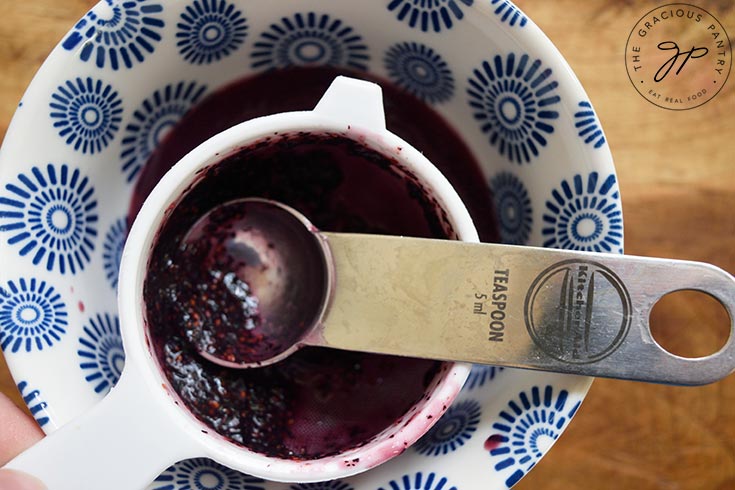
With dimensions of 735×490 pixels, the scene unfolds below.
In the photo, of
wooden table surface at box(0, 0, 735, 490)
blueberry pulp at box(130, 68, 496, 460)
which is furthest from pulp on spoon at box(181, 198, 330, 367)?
wooden table surface at box(0, 0, 735, 490)

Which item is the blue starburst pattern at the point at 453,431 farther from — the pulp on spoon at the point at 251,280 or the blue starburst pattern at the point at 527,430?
the pulp on spoon at the point at 251,280

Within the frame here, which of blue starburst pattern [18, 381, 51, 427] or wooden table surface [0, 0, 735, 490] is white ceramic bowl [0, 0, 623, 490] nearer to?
blue starburst pattern [18, 381, 51, 427]

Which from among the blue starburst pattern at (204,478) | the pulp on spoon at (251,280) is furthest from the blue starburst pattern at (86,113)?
the blue starburst pattern at (204,478)

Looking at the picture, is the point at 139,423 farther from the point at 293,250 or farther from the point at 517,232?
the point at 517,232

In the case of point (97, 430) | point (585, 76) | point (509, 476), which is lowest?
point (97, 430)

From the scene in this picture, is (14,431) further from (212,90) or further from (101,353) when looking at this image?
(212,90)

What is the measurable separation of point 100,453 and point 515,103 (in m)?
0.49

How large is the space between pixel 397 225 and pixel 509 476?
0.92ft

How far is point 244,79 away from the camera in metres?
0.74

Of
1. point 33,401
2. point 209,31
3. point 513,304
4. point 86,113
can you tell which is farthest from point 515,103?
point 33,401

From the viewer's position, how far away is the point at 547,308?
0.57m

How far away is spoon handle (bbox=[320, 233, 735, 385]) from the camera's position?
567 mm

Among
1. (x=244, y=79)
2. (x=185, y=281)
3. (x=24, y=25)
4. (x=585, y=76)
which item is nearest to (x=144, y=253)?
(x=185, y=281)

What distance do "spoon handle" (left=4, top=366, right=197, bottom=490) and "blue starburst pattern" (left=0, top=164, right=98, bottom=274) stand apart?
18 centimetres
